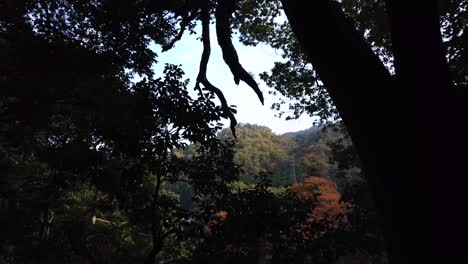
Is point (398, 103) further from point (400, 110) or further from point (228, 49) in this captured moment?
point (228, 49)

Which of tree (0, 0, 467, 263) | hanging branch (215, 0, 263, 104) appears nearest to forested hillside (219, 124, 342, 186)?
hanging branch (215, 0, 263, 104)

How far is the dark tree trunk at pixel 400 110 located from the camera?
172 centimetres

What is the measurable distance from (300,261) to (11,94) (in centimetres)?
635

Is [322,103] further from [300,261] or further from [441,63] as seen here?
[441,63]

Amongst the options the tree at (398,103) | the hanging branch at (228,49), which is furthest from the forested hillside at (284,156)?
the tree at (398,103)

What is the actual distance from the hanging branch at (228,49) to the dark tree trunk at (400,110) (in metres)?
0.88

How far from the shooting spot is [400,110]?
1.91 metres

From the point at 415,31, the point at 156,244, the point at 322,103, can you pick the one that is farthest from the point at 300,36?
the point at 322,103

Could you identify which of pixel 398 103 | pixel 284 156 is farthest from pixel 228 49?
pixel 284 156

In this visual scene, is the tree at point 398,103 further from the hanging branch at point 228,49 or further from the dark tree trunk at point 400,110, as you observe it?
the hanging branch at point 228,49

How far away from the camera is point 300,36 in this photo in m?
2.36

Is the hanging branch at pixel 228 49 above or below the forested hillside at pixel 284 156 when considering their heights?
below

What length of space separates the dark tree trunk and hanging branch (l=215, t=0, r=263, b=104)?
878mm

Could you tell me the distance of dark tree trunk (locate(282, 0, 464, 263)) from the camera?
1.72 metres
